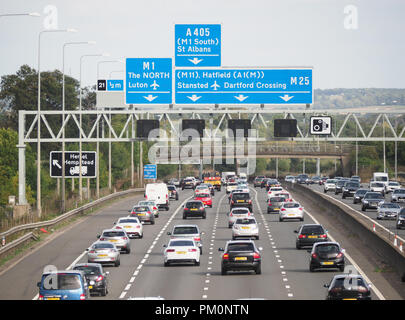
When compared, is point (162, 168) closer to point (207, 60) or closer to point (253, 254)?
point (207, 60)

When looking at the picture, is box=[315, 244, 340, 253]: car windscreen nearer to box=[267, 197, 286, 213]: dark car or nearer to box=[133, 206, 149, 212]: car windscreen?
box=[133, 206, 149, 212]: car windscreen

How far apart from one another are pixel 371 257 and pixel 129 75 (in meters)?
20.9

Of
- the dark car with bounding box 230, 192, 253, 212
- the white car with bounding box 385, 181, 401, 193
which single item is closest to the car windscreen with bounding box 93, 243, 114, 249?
the dark car with bounding box 230, 192, 253, 212

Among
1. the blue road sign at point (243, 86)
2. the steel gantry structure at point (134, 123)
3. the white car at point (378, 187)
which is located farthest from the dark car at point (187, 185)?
the blue road sign at point (243, 86)

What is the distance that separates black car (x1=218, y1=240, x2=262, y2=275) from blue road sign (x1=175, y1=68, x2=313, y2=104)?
64.9ft

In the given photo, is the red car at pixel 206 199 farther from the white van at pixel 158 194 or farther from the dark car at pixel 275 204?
the dark car at pixel 275 204

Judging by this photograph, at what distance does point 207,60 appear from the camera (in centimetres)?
5444

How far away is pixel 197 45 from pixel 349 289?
29655 millimetres

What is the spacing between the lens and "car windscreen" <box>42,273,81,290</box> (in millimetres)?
28078

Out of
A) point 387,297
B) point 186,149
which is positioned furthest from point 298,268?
point 186,149

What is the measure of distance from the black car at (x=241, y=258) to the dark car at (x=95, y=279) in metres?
6.63

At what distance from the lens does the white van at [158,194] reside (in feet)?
250

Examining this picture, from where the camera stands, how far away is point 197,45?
54.1 meters

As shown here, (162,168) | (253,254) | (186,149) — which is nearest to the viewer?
(253,254)
